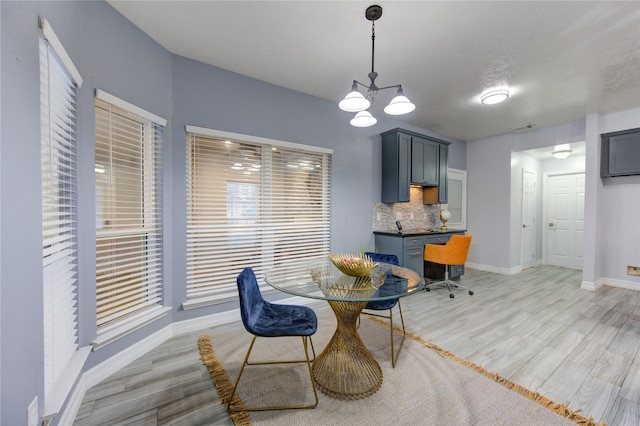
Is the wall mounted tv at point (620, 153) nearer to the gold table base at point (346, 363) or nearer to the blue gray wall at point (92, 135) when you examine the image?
the blue gray wall at point (92, 135)

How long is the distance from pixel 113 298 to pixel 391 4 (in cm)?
306

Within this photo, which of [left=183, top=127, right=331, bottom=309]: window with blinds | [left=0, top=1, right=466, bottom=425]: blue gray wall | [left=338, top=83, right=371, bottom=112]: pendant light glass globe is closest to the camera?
[left=0, top=1, right=466, bottom=425]: blue gray wall

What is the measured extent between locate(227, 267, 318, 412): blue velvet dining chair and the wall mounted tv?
5215mm

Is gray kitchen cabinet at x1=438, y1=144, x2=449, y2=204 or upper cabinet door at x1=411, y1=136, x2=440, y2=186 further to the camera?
gray kitchen cabinet at x1=438, y1=144, x2=449, y2=204

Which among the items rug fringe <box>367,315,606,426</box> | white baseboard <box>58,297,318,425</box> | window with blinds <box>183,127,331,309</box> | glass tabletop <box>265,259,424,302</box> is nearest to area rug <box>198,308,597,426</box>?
rug fringe <box>367,315,606,426</box>

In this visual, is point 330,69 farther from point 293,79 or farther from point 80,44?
point 80,44

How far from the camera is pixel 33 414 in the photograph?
1.09 meters

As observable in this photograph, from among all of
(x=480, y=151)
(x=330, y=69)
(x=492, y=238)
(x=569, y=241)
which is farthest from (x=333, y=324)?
(x=569, y=241)

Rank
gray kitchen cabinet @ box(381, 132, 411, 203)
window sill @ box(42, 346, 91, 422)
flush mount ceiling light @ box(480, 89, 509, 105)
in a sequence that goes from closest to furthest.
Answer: window sill @ box(42, 346, 91, 422) → flush mount ceiling light @ box(480, 89, 509, 105) → gray kitchen cabinet @ box(381, 132, 411, 203)

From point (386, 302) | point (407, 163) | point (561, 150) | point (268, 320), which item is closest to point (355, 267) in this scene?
point (386, 302)

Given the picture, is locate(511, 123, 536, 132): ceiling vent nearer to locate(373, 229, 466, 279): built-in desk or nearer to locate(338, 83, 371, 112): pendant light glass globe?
locate(373, 229, 466, 279): built-in desk

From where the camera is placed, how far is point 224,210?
9.18 feet

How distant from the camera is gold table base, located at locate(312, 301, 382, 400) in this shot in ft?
5.68

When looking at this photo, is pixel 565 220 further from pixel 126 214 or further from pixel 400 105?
pixel 126 214
